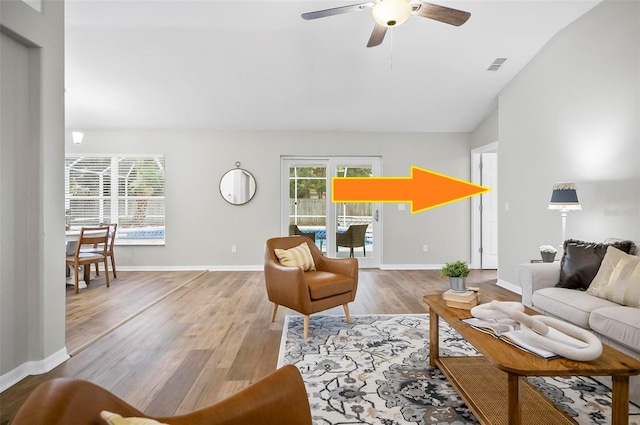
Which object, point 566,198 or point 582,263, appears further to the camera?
point 566,198

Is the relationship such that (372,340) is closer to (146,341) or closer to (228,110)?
(146,341)

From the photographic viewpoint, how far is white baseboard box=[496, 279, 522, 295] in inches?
165

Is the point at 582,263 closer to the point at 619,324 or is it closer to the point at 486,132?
the point at 619,324

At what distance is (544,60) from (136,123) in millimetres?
5899

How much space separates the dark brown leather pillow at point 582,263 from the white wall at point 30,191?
12.6ft

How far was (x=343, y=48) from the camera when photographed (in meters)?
3.92

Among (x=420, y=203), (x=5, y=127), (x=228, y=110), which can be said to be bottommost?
(x=420, y=203)

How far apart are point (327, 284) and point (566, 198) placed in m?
2.38

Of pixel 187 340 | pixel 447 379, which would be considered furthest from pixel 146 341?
pixel 447 379

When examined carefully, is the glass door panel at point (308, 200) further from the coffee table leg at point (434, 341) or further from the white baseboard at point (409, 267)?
the coffee table leg at point (434, 341)

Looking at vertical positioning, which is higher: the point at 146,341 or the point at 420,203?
the point at 420,203

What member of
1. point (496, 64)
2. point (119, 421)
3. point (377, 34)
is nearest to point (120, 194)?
point (377, 34)

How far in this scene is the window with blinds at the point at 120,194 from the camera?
5.76m

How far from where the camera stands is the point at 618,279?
222 centimetres
